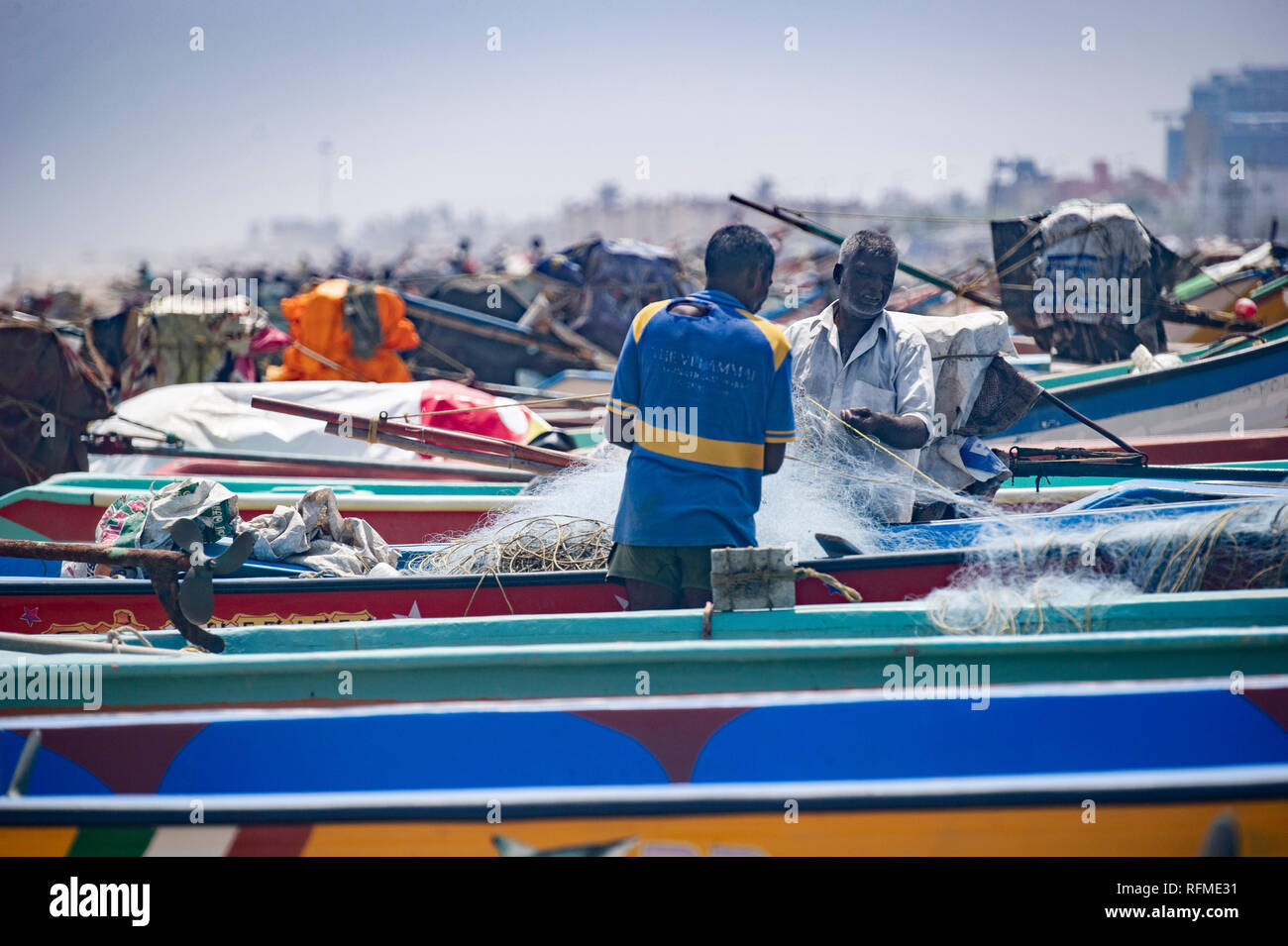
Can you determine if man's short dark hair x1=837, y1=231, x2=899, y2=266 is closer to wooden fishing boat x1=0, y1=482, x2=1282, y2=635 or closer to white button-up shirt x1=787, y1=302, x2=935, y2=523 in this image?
white button-up shirt x1=787, y1=302, x2=935, y2=523

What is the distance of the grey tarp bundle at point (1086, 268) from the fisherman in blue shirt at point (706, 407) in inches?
302

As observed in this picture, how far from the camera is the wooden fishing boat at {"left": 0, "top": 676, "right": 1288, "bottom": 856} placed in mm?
2551

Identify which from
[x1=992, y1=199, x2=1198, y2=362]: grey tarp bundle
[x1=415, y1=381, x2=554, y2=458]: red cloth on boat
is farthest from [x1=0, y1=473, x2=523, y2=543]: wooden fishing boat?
[x1=992, y1=199, x2=1198, y2=362]: grey tarp bundle

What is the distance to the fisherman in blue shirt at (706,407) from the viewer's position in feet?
10.3

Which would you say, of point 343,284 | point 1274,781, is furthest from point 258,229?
point 1274,781

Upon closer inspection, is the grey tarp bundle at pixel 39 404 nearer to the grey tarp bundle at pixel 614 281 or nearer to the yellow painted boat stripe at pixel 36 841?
the yellow painted boat stripe at pixel 36 841

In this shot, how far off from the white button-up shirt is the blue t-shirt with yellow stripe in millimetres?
1003

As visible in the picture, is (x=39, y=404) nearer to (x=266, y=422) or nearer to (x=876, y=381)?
(x=266, y=422)

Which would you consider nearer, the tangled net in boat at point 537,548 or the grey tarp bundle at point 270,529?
the grey tarp bundle at point 270,529

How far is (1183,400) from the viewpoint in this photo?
8250 millimetres

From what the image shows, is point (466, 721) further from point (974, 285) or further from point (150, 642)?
point (974, 285)

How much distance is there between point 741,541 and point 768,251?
100 cm

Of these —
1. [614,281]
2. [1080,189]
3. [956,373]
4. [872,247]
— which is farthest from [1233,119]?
[872,247]

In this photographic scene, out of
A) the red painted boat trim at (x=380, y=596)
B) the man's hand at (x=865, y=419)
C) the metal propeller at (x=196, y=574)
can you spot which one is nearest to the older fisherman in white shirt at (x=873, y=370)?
the man's hand at (x=865, y=419)
